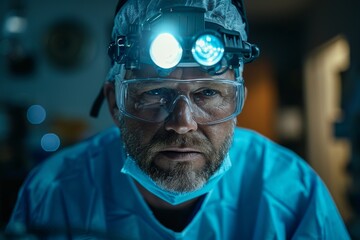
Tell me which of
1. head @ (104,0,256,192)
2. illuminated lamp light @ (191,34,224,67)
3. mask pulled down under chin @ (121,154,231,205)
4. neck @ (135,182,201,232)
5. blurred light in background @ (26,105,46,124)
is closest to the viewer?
illuminated lamp light @ (191,34,224,67)

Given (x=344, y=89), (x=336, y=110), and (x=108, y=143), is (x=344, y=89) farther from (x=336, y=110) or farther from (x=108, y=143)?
(x=108, y=143)

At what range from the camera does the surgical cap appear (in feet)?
4.11

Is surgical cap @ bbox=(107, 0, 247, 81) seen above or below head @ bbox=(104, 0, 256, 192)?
above

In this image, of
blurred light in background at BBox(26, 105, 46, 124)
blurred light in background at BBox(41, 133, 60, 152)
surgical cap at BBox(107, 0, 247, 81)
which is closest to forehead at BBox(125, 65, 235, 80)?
surgical cap at BBox(107, 0, 247, 81)

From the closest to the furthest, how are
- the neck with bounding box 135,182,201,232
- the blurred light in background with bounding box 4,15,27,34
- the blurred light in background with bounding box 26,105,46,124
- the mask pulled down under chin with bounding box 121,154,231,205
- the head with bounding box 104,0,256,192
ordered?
the head with bounding box 104,0,256,192 → the mask pulled down under chin with bounding box 121,154,231,205 → the neck with bounding box 135,182,201,232 → the blurred light in background with bounding box 4,15,27,34 → the blurred light in background with bounding box 26,105,46,124

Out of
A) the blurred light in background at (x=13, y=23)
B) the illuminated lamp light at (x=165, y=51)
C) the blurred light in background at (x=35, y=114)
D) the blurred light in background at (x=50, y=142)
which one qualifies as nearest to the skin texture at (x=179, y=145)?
the illuminated lamp light at (x=165, y=51)

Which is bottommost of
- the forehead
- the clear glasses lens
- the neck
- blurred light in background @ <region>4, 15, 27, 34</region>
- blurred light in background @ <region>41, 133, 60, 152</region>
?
blurred light in background @ <region>41, 133, 60, 152</region>

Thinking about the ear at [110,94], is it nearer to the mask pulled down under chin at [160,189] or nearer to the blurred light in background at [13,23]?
the mask pulled down under chin at [160,189]

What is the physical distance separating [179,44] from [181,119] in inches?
9.2

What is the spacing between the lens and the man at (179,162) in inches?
46.1

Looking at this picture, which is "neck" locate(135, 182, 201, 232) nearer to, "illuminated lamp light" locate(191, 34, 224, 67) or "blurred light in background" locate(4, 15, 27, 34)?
"illuminated lamp light" locate(191, 34, 224, 67)

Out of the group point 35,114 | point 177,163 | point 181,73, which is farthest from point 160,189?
point 35,114

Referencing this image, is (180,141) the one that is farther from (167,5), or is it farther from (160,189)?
(167,5)

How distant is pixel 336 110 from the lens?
4.93m
